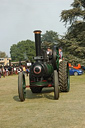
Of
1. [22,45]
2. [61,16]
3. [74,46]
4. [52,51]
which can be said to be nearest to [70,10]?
[61,16]

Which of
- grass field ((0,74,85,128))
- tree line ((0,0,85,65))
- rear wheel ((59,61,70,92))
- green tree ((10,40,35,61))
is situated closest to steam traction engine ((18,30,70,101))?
rear wheel ((59,61,70,92))

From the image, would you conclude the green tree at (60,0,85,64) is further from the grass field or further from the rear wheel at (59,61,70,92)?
the grass field

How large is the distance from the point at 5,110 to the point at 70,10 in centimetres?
2156

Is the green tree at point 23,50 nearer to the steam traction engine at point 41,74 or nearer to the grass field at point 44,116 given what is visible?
the steam traction engine at point 41,74

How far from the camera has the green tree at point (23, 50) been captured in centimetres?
8325

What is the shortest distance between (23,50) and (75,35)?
63182 mm

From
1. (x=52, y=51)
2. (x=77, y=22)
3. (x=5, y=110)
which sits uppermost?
(x=77, y=22)

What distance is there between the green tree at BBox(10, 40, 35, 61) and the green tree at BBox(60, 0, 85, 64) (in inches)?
2185

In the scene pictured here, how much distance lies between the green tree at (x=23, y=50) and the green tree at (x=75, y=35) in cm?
5551

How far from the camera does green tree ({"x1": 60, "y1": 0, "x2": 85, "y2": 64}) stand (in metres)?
22.9

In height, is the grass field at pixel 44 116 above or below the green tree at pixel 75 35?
below

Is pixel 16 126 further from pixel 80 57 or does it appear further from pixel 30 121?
pixel 80 57

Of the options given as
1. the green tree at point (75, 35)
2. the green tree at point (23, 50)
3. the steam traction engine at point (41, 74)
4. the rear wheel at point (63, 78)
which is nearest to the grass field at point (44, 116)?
the steam traction engine at point (41, 74)

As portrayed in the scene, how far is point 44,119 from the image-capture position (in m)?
4.64
